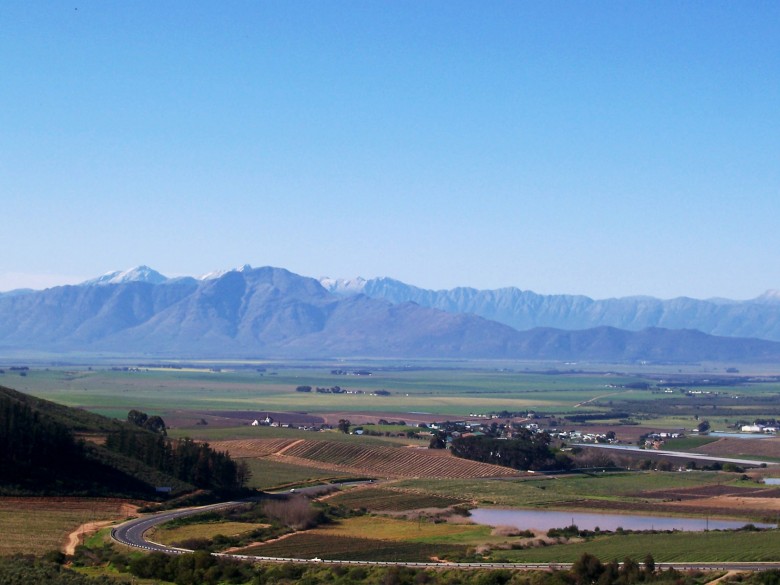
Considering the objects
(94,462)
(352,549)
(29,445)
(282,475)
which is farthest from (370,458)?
(352,549)

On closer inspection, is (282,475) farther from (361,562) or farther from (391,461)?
(361,562)

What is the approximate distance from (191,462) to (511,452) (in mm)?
29046

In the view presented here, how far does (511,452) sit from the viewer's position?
3632 inches

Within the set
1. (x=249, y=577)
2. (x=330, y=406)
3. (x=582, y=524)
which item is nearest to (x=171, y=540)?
(x=249, y=577)

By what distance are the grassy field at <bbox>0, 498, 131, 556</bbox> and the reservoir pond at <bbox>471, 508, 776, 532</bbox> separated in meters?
18.6

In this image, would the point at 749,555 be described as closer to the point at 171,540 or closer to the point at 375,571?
the point at 375,571

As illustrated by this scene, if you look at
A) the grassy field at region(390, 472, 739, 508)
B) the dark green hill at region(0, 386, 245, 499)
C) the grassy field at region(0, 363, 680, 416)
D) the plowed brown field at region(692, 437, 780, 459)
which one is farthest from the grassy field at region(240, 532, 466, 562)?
the grassy field at region(0, 363, 680, 416)

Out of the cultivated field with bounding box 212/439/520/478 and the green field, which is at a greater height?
the cultivated field with bounding box 212/439/520/478

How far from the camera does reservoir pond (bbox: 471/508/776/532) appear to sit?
5875 centimetres

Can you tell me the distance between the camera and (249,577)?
43312 mm

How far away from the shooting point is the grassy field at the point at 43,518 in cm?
4947

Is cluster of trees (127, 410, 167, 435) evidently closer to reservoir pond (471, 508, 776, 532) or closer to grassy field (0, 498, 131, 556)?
grassy field (0, 498, 131, 556)

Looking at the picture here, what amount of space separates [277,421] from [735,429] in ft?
157

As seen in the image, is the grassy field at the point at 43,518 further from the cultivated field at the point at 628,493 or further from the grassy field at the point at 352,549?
the cultivated field at the point at 628,493
